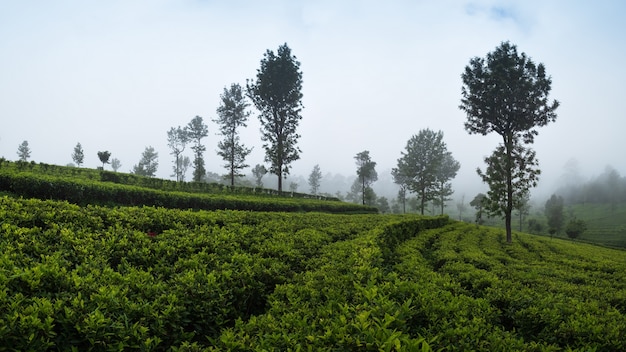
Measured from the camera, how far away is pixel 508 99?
19.0 m

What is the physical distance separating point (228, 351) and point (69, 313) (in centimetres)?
164

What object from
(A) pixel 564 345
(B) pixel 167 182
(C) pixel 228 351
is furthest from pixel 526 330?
(B) pixel 167 182

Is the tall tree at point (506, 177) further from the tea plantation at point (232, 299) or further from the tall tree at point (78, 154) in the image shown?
the tall tree at point (78, 154)

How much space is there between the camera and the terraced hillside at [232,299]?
2.88m

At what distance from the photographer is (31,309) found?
287 centimetres

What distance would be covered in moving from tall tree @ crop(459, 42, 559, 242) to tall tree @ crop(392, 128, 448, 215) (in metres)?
20.8

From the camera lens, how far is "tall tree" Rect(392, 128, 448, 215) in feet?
133

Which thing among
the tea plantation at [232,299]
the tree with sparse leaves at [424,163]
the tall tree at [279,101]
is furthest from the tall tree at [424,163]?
the tea plantation at [232,299]

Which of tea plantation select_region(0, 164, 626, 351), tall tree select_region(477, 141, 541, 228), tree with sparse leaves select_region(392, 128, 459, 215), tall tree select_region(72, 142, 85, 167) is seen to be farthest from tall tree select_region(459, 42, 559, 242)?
tall tree select_region(72, 142, 85, 167)

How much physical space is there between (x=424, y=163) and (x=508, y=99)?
22.8 m

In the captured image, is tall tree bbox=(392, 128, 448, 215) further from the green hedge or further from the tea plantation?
the tea plantation

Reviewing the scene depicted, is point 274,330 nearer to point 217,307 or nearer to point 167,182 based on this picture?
point 217,307

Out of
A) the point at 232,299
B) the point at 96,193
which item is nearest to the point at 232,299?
the point at 232,299

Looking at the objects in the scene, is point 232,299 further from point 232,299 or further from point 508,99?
point 508,99
